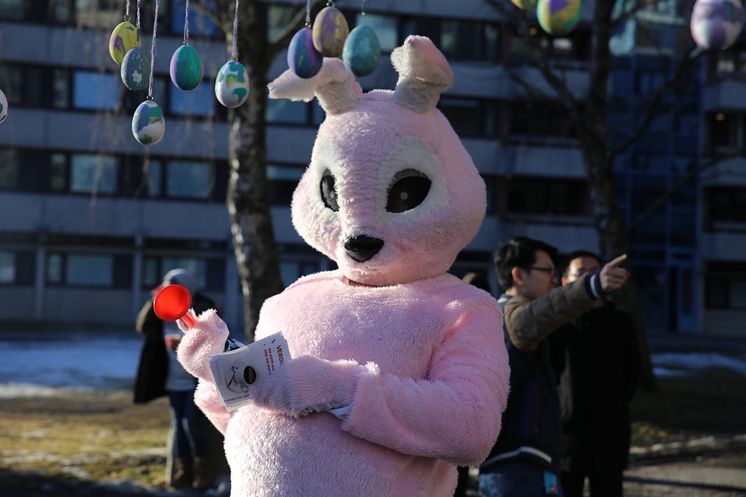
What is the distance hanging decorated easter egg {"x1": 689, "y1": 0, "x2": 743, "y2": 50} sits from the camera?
7.79 feet

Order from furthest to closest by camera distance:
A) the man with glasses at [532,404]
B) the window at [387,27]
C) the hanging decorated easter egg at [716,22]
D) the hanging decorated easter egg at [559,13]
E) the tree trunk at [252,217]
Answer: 1. the window at [387,27]
2. the tree trunk at [252,217]
3. the man with glasses at [532,404]
4. the hanging decorated easter egg at [559,13]
5. the hanging decorated easter egg at [716,22]

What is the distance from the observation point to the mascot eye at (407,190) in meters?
3.35

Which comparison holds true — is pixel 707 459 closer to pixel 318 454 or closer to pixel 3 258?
pixel 318 454

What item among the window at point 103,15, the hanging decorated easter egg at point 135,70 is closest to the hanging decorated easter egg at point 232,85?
the hanging decorated easter egg at point 135,70

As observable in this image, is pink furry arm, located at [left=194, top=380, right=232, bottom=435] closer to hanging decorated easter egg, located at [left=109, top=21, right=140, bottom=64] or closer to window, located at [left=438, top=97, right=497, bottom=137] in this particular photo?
hanging decorated easter egg, located at [left=109, top=21, right=140, bottom=64]

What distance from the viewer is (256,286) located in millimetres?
10289

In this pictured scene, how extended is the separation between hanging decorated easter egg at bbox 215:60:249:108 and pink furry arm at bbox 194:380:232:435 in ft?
2.85

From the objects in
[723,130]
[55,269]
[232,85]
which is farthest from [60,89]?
[232,85]

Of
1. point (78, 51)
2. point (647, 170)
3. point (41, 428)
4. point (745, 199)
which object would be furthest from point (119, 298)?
point (41, 428)

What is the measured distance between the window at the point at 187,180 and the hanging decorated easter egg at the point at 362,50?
3386cm

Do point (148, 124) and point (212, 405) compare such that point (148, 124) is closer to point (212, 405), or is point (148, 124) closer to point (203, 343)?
point (203, 343)

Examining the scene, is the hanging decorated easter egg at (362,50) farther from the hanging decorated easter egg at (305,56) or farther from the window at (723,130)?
the window at (723,130)

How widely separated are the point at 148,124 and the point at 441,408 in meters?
1.32

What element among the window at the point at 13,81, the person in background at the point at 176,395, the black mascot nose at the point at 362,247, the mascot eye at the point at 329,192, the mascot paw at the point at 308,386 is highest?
the window at the point at 13,81
